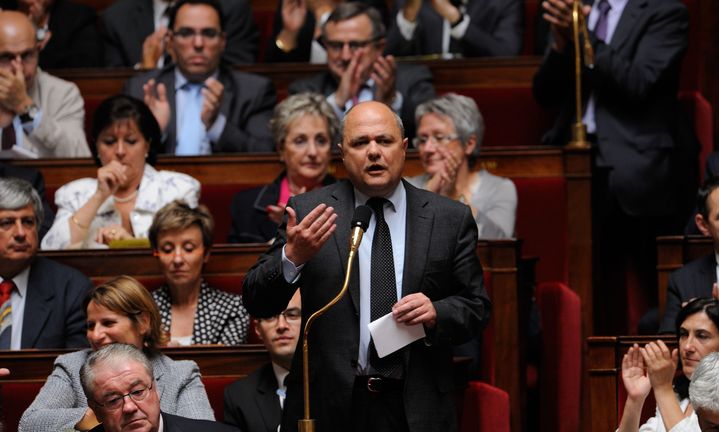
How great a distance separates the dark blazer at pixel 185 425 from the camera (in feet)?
7.30

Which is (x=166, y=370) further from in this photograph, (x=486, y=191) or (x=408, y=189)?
(x=486, y=191)

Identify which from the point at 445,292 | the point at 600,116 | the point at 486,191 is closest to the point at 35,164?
the point at 486,191

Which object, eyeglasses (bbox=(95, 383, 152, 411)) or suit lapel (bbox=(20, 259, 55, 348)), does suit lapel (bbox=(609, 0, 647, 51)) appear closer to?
suit lapel (bbox=(20, 259, 55, 348))

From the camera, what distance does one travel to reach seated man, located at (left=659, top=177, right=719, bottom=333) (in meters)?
2.66

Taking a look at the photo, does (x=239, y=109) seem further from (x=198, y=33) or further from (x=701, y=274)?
(x=701, y=274)

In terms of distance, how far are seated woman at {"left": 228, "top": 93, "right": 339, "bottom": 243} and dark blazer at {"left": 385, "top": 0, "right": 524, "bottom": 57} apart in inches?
28.8

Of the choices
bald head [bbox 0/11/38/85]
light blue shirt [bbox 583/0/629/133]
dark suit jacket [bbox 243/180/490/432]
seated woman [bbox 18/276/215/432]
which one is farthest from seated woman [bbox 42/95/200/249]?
dark suit jacket [bbox 243/180/490/432]

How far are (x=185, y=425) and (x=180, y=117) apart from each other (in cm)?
144

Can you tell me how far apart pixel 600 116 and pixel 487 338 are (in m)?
0.83

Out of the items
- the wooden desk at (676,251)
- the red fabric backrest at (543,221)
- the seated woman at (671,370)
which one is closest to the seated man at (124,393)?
the seated woman at (671,370)

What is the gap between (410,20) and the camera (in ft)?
12.8

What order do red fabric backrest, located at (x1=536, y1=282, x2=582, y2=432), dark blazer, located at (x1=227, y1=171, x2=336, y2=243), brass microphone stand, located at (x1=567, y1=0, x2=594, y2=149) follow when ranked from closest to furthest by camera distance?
red fabric backrest, located at (x1=536, y1=282, x2=582, y2=432), dark blazer, located at (x1=227, y1=171, x2=336, y2=243), brass microphone stand, located at (x1=567, y1=0, x2=594, y2=149)

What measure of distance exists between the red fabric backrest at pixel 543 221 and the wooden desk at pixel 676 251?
0.36m

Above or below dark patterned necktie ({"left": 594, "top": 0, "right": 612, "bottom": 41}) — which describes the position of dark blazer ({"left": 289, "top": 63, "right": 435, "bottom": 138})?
below
